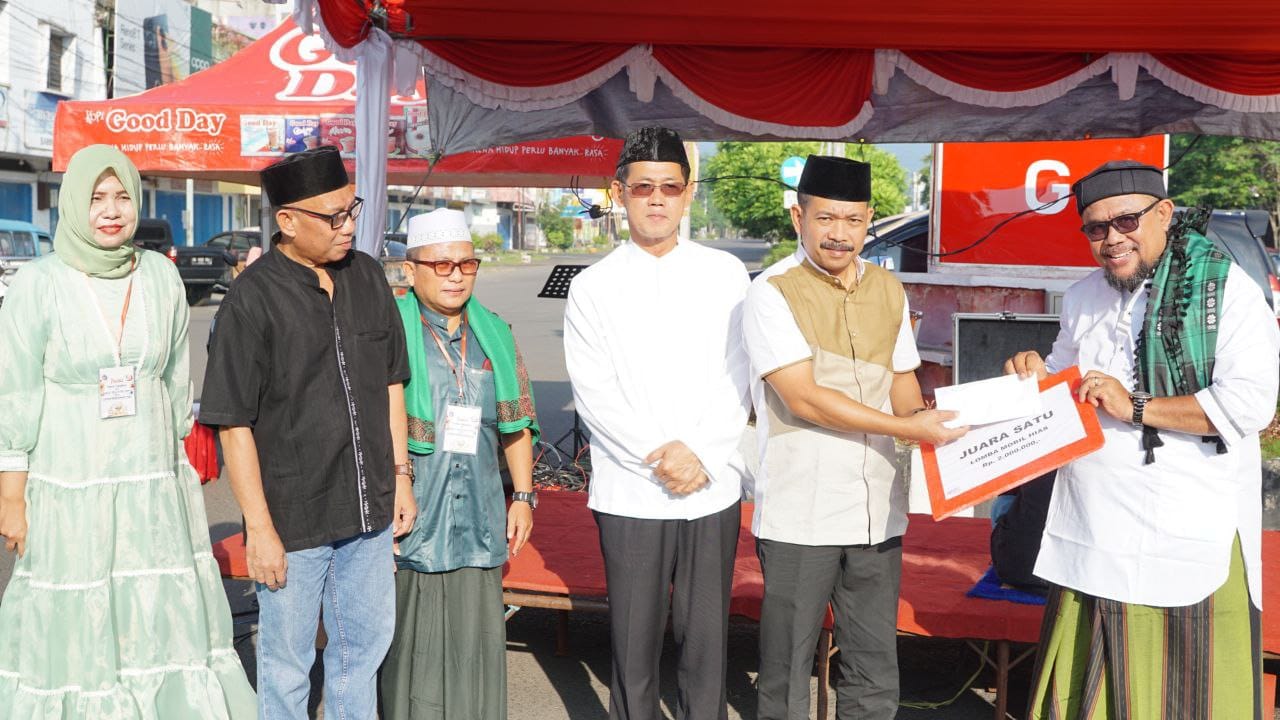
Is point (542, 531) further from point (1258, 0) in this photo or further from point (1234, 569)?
point (1258, 0)

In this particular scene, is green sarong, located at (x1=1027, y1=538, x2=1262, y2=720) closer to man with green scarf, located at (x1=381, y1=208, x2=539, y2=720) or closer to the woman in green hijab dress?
man with green scarf, located at (x1=381, y1=208, x2=539, y2=720)

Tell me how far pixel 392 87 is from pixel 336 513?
9.74ft

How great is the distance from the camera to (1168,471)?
290cm

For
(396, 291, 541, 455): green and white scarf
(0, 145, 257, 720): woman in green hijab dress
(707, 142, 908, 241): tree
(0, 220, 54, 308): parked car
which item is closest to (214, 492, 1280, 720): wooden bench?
(396, 291, 541, 455): green and white scarf

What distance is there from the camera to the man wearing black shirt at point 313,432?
2977 millimetres

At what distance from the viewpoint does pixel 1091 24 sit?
16.2ft

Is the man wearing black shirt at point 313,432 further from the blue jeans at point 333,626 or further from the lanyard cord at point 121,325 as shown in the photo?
the lanyard cord at point 121,325

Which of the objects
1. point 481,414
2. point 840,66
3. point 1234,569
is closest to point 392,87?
point 840,66

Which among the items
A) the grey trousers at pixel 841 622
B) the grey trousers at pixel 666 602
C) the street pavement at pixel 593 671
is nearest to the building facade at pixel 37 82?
the street pavement at pixel 593 671

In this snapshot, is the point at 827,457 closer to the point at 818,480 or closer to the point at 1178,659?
the point at 818,480

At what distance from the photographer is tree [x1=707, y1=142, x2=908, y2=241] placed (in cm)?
3844

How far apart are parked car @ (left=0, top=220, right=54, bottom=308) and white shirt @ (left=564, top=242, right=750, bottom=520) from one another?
1734 cm

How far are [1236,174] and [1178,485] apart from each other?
44.1 m

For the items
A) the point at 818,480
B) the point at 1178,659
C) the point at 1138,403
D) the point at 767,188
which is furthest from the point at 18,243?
the point at 767,188
